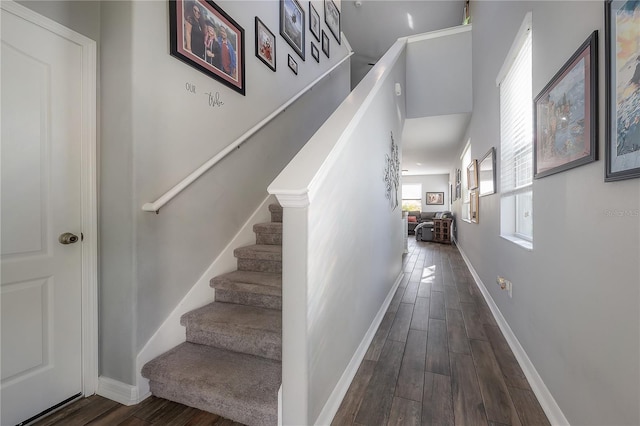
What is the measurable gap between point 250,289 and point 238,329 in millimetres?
300

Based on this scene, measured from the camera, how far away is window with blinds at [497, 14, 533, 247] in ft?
5.91

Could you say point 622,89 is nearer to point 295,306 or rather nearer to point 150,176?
point 295,306

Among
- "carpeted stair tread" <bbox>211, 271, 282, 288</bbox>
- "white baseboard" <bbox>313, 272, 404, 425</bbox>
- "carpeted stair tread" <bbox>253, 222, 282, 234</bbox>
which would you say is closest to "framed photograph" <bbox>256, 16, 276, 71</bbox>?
"carpeted stair tread" <bbox>253, 222, 282, 234</bbox>

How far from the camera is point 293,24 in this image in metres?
2.97

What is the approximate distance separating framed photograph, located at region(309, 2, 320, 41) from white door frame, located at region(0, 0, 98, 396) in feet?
8.76

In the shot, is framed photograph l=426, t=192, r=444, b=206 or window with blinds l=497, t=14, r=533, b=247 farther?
framed photograph l=426, t=192, r=444, b=206

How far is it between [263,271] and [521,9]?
8.49ft

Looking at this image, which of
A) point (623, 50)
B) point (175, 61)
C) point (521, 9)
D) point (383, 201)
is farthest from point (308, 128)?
point (623, 50)

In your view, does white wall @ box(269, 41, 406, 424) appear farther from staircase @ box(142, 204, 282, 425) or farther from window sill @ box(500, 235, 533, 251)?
window sill @ box(500, 235, 533, 251)

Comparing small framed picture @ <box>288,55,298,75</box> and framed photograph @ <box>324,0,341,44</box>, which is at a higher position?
framed photograph @ <box>324,0,341,44</box>

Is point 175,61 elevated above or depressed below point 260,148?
above

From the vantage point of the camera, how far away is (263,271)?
2057 mm

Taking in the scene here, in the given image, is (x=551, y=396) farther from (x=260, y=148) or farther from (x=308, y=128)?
(x=308, y=128)

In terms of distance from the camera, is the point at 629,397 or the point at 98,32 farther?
the point at 98,32
